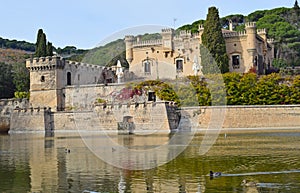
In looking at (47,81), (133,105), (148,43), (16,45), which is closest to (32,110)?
(47,81)

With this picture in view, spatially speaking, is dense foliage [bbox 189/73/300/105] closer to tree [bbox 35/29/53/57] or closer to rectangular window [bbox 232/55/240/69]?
rectangular window [bbox 232/55/240/69]

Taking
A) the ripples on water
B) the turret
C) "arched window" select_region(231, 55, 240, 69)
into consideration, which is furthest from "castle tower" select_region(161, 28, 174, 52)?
the ripples on water

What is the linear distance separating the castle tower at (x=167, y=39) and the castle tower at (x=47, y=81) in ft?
30.5

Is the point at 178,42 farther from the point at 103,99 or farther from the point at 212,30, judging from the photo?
the point at 103,99

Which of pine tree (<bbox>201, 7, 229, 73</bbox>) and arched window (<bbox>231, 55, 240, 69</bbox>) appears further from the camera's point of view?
arched window (<bbox>231, 55, 240, 69</bbox>)

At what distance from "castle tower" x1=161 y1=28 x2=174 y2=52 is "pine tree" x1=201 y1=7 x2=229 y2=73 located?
4.56 metres

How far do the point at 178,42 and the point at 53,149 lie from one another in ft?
79.1

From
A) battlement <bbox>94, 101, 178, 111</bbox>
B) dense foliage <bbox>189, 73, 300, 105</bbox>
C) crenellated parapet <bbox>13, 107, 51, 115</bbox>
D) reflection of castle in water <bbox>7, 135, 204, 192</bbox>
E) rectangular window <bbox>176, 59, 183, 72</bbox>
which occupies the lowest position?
reflection of castle in water <bbox>7, 135, 204, 192</bbox>

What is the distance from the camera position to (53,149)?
21.4 m

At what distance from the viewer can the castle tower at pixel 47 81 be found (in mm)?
39312

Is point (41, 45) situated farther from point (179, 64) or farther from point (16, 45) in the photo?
point (16, 45)

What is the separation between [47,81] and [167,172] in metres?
27.8

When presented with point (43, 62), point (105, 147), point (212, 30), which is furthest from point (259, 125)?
point (43, 62)

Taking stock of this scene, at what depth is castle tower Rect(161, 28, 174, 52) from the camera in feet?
142
